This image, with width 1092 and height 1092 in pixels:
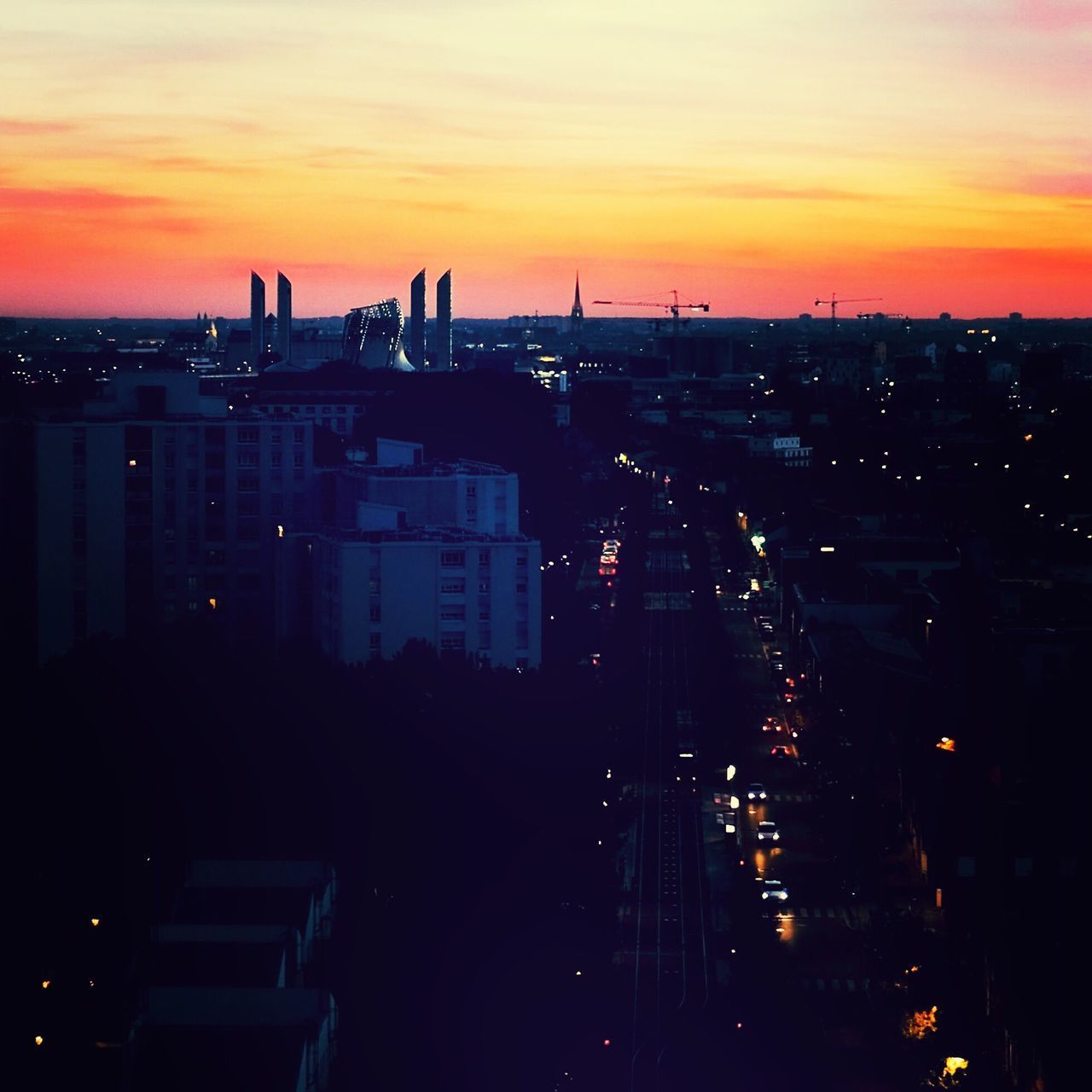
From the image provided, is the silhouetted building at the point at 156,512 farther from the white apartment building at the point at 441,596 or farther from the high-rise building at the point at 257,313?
the high-rise building at the point at 257,313

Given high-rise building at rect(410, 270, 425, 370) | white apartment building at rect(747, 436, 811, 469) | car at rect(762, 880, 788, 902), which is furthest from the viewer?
high-rise building at rect(410, 270, 425, 370)

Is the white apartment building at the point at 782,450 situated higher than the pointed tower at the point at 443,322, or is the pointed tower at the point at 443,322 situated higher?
the pointed tower at the point at 443,322

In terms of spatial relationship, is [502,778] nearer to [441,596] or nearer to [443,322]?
[441,596]

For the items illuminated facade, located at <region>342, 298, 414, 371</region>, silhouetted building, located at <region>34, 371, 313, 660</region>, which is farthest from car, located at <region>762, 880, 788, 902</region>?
illuminated facade, located at <region>342, 298, 414, 371</region>

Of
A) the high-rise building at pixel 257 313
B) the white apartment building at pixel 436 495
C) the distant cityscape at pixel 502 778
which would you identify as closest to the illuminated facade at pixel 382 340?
the high-rise building at pixel 257 313

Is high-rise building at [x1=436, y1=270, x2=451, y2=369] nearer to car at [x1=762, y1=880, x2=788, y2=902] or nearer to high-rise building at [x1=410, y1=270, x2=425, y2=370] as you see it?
high-rise building at [x1=410, y1=270, x2=425, y2=370]
